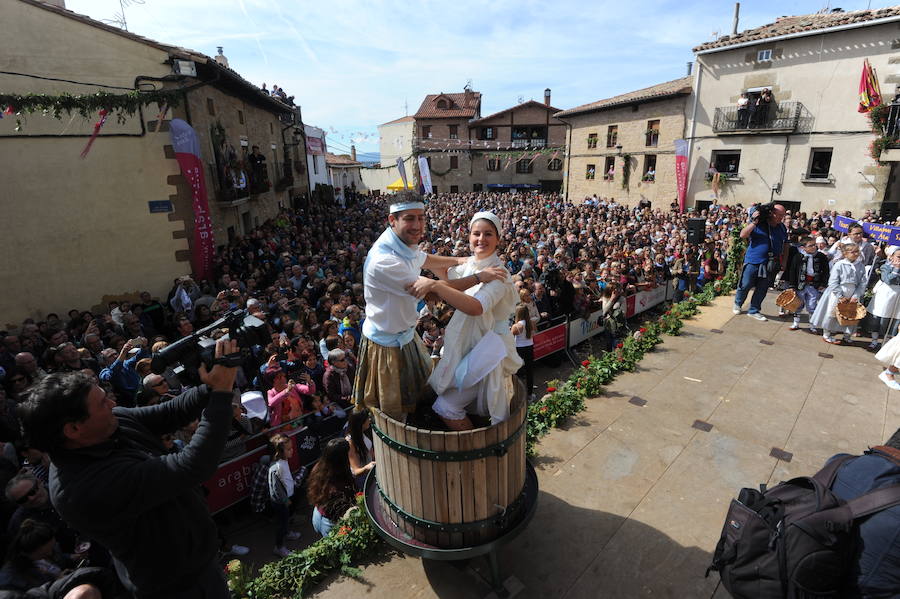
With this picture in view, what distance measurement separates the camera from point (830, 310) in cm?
738

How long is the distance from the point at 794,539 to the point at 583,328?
26.2 ft

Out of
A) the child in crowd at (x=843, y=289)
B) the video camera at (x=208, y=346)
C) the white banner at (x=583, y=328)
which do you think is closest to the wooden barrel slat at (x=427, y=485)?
the video camera at (x=208, y=346)

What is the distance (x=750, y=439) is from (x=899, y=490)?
121 inches

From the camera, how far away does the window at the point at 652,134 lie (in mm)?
27625

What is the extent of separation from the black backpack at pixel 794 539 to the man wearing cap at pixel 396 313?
2083 mm

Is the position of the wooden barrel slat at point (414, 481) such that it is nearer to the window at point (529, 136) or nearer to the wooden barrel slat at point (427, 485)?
the wooden barrel slat at point (427, 485)

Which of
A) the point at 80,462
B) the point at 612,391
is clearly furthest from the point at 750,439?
the point at 80,462

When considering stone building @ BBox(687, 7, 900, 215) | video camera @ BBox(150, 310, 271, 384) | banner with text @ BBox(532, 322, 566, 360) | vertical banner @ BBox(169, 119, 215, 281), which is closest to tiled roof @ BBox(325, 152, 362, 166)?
stone building @ BBox(687, 7, 900, 215)

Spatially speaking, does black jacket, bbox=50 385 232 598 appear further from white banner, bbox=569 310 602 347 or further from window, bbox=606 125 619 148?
window, bbox=606 125 619 148

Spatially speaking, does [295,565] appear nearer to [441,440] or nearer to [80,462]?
[441,440]

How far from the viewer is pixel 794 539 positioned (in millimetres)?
2344

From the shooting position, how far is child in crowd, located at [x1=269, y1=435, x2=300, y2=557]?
202 inches

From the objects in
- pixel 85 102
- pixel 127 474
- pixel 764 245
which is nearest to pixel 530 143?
pixel 764 245

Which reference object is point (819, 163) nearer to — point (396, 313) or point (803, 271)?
point (803, 271)
